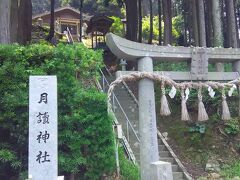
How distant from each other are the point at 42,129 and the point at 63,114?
7.85 ft

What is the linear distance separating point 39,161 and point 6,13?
21.6ft

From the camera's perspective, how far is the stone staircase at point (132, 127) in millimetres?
9773

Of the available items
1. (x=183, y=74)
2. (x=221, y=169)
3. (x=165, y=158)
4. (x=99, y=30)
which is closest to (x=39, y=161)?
(x=183, y=74)

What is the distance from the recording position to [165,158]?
10.1 metres

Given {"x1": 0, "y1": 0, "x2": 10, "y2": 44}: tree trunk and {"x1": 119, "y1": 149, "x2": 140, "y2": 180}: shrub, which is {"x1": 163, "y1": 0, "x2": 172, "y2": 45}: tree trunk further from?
{"x1": 119, "y1": 149, "x2": 140, "y2": 180}: shrub

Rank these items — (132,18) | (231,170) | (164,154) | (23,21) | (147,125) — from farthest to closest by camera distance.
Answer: (132,18), (23,21), (164,154), (231,170), (147,125)

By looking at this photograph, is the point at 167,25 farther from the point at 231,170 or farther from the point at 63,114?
the point at 63,114

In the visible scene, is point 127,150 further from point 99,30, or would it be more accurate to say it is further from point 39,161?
point 99,30

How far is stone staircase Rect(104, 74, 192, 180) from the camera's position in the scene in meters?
9.77

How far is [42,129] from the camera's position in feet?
17.4

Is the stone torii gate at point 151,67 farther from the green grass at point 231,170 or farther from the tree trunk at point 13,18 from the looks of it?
the tree trunk at point 13,18

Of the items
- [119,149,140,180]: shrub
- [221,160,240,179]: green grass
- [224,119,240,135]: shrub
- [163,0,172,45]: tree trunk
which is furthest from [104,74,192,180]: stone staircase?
[163,0,172,45]: tree trunk

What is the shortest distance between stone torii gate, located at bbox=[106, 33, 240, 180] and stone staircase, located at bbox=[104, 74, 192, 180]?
2178 millimetres

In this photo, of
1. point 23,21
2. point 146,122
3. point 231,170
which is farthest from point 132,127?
point 23,21
